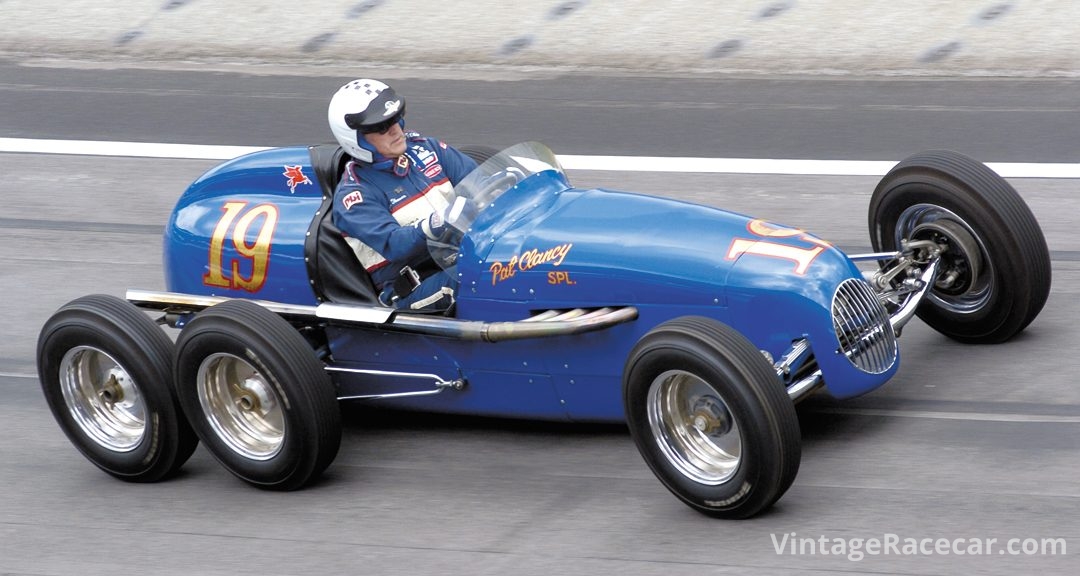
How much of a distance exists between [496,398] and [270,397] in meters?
0.84

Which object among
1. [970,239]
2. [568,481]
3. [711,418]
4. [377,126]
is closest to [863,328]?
[711,418]

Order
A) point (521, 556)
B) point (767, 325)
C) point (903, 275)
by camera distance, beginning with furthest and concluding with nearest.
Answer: point (903, 275), point (767, 325), point (521, 556)

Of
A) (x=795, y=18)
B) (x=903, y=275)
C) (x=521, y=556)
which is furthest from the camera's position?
(x=795, y=18)

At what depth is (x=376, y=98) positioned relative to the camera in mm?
6043

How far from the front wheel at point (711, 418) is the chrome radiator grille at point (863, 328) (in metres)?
0.58

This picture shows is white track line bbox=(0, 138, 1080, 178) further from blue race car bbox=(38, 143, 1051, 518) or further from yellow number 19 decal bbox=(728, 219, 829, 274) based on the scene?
yellow number 19 decal bbox=(728, 219, 829, 274)

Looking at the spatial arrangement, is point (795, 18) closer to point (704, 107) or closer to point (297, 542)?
point (704, 107)

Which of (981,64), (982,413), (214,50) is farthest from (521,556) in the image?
(214,50)

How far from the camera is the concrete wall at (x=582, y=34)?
11.3 meters

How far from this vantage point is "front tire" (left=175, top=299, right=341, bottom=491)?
542 cm
